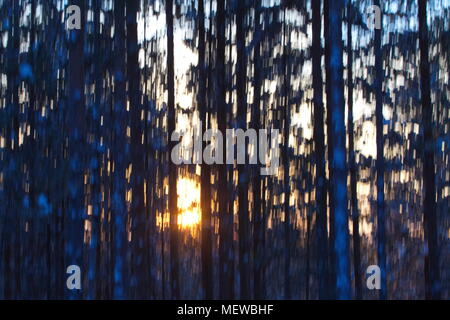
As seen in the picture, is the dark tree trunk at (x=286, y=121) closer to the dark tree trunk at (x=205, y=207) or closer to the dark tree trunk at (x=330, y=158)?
the dark tree trunk at (x=330, y=158)

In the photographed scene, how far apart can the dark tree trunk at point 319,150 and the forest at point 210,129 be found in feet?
0.07

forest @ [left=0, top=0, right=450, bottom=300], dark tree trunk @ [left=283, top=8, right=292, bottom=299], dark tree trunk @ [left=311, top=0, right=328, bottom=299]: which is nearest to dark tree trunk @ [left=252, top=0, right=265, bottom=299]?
forest @ [left=0, top=0, right=450, bottom=300]

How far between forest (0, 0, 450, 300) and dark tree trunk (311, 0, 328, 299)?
0.02 m

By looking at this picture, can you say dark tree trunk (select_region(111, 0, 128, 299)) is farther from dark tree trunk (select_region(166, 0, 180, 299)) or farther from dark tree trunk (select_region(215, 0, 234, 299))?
dark tree trunk (select_region(215, 0, 234, 299))

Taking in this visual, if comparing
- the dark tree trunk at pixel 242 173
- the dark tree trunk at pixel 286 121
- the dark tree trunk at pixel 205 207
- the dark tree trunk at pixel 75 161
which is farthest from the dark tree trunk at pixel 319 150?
the dark tree trunk at pixel 75 161

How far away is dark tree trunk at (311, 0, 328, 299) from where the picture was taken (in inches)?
266

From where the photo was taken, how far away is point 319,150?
6.97m

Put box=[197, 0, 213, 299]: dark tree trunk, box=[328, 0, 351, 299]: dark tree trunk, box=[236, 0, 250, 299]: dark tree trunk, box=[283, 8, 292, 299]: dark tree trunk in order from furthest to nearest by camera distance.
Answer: box=[283, 8, 292, 299]: dark tree trunk → box=[236, 0, 250, 299]: dark tree trunk → box=[197, 0, 213, 299]: dark tree trunk → box=[328, 0, 351, 299]: dark tree trunk

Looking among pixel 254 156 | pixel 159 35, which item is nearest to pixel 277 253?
pixel 254 156

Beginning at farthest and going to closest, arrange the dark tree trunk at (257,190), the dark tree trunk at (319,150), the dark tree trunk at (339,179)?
1. the dark tree trunk at (257,190)
2. the dark tree trunk at (319,150)
3. the dark tree trunk at (339,179)

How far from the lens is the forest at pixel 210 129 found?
271 inches

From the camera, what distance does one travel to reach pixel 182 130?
24.0 feet

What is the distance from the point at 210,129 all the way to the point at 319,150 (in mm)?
1187

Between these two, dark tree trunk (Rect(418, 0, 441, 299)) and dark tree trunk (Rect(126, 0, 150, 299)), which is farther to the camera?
dark tree trunk (Rect(126, 0, 150, 299))
